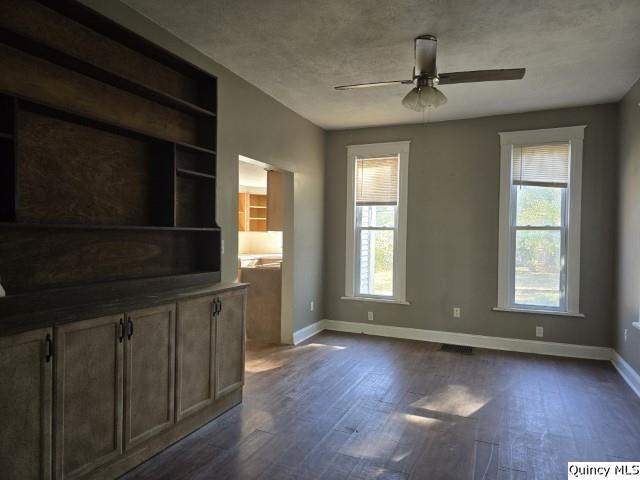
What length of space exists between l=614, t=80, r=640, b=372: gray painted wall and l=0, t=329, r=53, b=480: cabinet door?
173 inches

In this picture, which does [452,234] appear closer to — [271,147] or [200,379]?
[271,147]

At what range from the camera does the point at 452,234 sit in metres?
5.28

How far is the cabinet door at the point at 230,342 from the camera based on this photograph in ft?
9.88

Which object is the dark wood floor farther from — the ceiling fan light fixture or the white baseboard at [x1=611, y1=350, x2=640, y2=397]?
the ceiling fan light fixture

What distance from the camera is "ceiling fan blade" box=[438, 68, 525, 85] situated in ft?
9.21

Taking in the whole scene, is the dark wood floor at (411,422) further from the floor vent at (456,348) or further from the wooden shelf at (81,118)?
the wooden shelf at (81,118)


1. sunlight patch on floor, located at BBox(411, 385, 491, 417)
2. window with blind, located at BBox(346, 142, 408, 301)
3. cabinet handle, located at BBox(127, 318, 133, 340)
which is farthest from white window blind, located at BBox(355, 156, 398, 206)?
cabinet handle, located at BBox(127, 318, 133, 340)

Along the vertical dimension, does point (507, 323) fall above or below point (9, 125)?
below

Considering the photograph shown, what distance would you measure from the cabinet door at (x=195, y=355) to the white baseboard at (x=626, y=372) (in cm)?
357

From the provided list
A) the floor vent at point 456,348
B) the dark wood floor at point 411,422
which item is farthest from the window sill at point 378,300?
the dark wood floor at point 411,422

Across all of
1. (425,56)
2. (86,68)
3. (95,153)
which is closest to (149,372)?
(95,153)

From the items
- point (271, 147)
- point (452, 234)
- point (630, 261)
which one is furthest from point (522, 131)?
point (271, 147)

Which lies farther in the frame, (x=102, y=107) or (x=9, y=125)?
(x=102, y=107)

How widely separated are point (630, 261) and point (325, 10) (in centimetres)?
359
